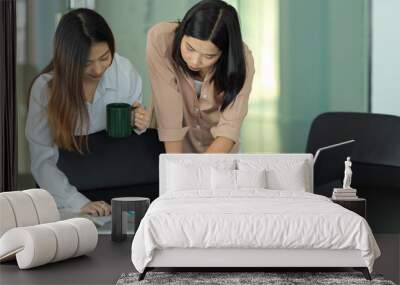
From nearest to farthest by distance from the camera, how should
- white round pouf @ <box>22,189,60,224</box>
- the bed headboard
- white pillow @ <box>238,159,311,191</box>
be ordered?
1. white round pouf @ <box>22,189,60,224</box>
2. white pillow @ <box>238,159,311,191</box>
3. the bed headboard

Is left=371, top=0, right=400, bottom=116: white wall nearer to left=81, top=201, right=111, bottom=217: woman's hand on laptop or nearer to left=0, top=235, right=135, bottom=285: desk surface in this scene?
left=81, top=201, right=111, bottom=217: woman's hand on laptop

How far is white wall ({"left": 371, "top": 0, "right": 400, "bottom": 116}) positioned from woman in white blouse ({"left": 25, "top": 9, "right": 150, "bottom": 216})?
2035 mm

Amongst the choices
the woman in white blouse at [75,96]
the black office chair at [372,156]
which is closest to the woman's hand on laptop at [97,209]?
the woman in white blouse at [75,96]

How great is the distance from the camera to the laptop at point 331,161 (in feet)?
24.4

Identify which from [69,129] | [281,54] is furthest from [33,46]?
[281,54]

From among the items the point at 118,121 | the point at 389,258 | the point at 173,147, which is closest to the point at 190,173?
the point at 173,147

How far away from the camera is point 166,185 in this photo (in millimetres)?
7109

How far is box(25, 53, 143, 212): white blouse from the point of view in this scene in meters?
7.68

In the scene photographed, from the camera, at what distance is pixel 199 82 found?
299 inches

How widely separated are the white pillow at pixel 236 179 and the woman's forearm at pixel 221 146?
94 cm

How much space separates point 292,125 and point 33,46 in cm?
237

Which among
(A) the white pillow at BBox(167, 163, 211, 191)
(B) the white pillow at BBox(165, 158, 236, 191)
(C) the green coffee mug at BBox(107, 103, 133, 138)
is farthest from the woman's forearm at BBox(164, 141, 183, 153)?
(A) the white pillow at BBox(167, 163, 211, 191)

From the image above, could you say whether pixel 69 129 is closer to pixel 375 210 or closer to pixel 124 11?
pixel 124 11

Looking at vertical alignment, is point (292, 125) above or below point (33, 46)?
below
